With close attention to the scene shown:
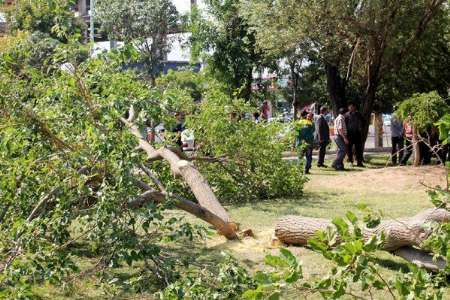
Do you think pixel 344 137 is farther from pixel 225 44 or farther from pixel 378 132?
pixel 225 44

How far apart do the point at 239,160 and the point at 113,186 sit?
5045 mm

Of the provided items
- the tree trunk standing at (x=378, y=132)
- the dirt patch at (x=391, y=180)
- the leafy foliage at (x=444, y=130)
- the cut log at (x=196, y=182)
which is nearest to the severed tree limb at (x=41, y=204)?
the cut log at (x=196, y=182)

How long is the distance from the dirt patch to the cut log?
4375 mm

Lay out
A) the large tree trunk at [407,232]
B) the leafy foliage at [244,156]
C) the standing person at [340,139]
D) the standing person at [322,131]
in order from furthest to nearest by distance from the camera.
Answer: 1. the standing person at [322,131]
2. the standing person at [340,139]
3. the leafy foliage at [244,156]
4. the large tree trunk at [407,232]

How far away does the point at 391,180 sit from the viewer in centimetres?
1238

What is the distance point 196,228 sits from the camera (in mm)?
5637

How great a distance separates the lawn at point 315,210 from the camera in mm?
5977

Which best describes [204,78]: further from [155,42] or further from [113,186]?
[155,42]

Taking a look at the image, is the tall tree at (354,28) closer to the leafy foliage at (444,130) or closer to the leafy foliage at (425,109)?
the leafy foliage at (425,109)

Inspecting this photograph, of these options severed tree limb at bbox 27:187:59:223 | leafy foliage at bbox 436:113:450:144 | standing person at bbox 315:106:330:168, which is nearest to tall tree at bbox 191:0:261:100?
standing person at bbox 315:106:330:168

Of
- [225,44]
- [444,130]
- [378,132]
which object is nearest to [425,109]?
[444,130]

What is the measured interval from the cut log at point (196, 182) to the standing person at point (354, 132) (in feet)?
25.6

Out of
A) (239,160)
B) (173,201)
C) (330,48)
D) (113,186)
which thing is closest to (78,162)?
(113,186)

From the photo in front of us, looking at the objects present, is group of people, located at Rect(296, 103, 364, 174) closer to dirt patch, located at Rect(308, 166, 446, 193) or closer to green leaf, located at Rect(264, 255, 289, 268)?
dirt patch, located at Rect(308, 166, 446, 193)
